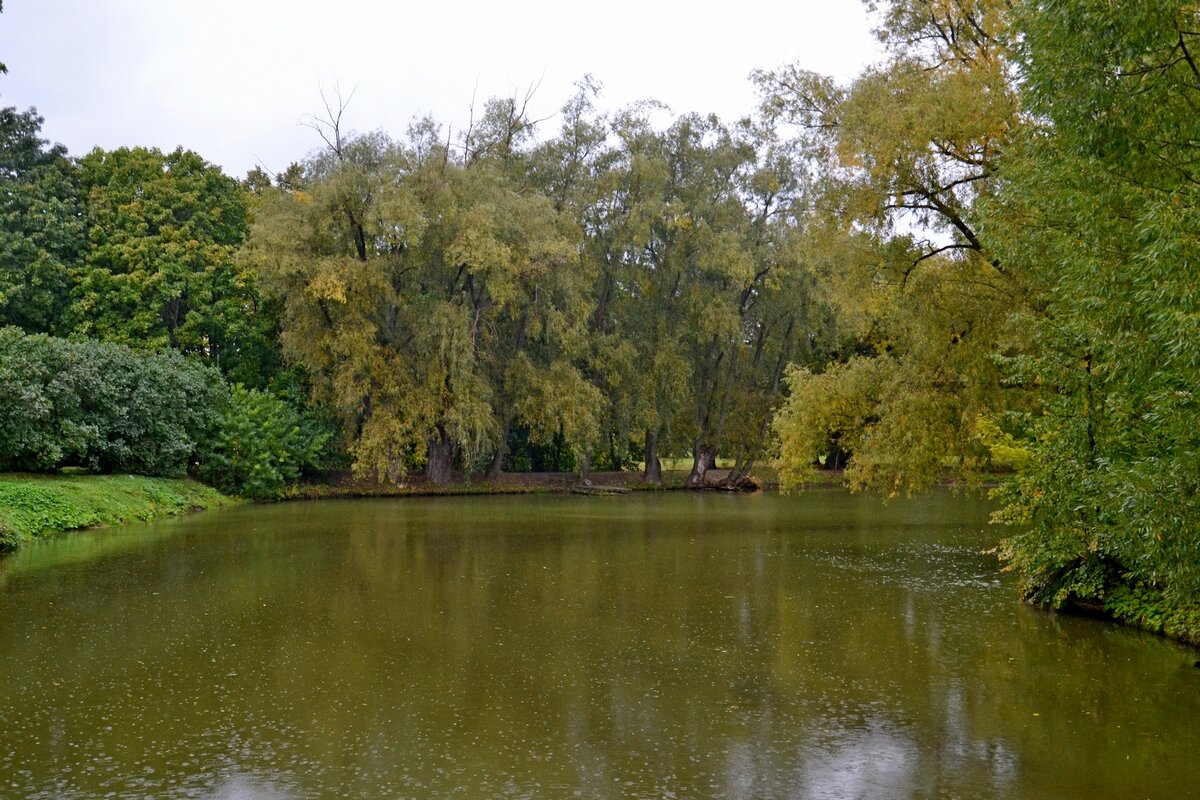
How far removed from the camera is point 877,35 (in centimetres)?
1856

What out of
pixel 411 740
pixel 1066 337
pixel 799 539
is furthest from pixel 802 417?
pixel 411 740

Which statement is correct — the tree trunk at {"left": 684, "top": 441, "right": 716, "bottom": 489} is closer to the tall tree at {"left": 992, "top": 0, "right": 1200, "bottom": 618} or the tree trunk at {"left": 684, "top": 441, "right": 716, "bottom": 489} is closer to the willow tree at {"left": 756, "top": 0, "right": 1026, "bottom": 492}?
the willow tree at {"left": 756, "top": 0, "right": 1026, "bottom": 492}

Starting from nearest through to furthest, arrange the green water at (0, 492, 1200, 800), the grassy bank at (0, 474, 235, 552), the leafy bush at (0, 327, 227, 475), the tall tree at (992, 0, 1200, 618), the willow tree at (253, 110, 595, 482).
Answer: the green water at (0, 492, 1200, 800)
the tall tree at (992, 0, 1200, 618)
the grassy bank at (0, 474, 235, 552)
the leafy bush at (0, 327, 227, 475)
the willow tree at (253, 110, 595, 482)

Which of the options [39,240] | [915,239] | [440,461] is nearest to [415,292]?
[440,461]

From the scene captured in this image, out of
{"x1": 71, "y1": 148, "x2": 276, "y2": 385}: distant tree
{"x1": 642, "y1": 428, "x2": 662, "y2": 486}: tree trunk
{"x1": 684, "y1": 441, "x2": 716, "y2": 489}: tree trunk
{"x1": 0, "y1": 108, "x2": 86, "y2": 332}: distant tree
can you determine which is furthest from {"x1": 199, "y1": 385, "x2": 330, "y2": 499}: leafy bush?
{"x1": 684, "y1": 441, "x2": 716, "y2": 489}: tree trunk

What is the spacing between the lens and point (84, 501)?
25.2 meters

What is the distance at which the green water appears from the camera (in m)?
7.38

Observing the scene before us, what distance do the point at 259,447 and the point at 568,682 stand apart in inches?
1036

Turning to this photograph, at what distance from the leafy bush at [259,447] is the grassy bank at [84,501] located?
4.37 feet

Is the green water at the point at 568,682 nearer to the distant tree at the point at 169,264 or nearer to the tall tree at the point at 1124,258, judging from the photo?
the tall tree at the point at 1124,258

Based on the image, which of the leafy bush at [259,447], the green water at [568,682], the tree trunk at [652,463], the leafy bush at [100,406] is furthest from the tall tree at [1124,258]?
the tree trunk at [652,463]

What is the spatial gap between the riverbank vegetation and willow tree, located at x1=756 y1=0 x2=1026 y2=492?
63 mm

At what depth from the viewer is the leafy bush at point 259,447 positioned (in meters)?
33.5

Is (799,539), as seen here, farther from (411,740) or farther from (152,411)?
(152,411)
